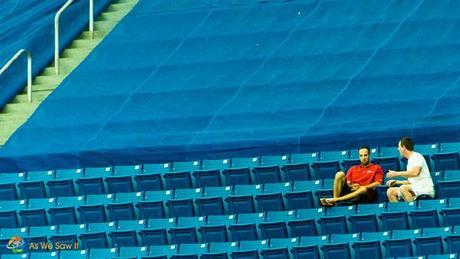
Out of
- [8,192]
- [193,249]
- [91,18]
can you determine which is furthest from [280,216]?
[91,18]

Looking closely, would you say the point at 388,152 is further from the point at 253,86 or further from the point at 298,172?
the point at 253,86

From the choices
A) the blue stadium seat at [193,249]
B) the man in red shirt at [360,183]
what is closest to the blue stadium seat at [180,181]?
the blue stadium seat at [193,249]

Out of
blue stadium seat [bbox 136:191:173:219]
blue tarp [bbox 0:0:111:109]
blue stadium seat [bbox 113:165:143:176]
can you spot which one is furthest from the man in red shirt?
blue tarp [bbox 0:0:111:109]

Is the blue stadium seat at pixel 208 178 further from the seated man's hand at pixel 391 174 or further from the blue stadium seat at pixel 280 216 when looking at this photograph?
the seated man's hand at pixel 391 174

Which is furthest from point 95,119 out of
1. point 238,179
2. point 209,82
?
point 238,179

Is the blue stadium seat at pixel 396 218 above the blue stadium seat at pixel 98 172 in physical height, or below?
below

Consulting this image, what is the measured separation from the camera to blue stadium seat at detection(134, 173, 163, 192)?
2181 cm

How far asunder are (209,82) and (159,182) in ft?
8.78

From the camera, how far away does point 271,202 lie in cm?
2073

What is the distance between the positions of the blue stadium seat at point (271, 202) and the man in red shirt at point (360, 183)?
0.73 m

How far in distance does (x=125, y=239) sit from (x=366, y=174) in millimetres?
2621

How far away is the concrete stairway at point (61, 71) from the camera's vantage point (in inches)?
973

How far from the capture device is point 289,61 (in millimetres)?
24125

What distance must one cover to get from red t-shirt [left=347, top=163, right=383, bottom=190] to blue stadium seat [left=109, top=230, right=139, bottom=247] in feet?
7.63
